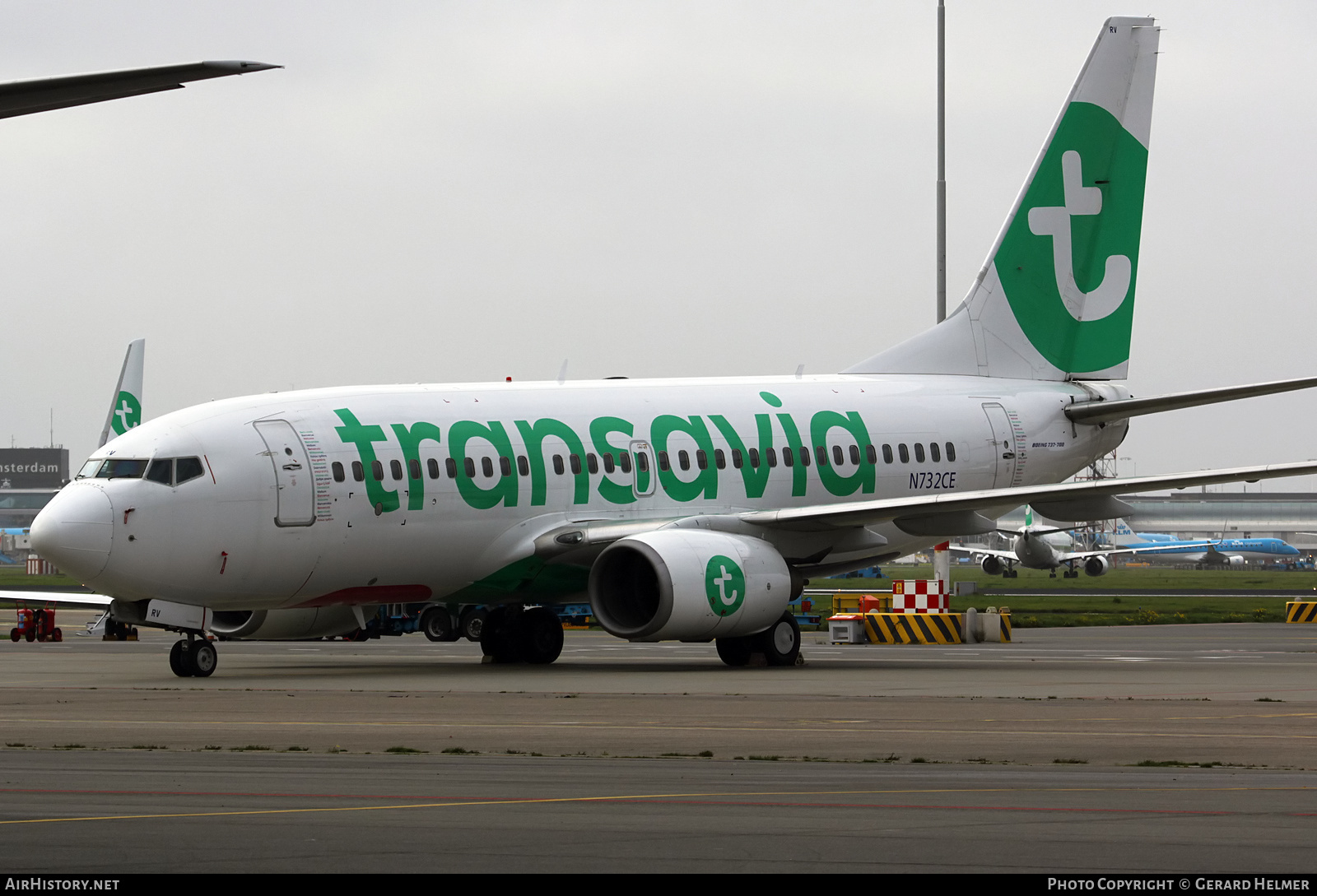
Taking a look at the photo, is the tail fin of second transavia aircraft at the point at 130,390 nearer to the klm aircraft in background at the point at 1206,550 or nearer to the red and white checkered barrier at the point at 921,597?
the red and white checkered barrier at the point at 921,597

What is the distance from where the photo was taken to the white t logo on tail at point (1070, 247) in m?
36.4

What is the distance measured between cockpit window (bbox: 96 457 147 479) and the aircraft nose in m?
0.46

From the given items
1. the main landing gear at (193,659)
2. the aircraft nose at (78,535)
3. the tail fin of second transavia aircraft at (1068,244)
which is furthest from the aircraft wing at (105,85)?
the tail fin of second transavia aircraft at (1068,244)

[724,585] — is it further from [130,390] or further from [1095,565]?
[1095,565]

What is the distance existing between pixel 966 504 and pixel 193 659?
11.4m

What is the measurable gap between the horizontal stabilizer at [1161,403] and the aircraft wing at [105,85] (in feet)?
84.3

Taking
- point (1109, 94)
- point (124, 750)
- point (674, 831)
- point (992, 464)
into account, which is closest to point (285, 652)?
point (992, 464)

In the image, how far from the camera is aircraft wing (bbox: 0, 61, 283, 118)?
7660 mm

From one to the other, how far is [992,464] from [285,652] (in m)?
13.6

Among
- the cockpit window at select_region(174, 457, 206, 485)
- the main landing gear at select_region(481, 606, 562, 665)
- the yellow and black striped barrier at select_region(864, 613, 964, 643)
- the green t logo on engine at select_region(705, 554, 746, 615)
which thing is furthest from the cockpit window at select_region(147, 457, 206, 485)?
the yellow and black striped barrier at select_region(864, 613, 964, 643)

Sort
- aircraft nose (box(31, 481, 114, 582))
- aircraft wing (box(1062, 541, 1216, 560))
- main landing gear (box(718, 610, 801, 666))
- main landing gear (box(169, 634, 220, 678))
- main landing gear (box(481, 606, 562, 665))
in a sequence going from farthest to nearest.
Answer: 1. aircraft wing (box(1062, 541, 1216, 560))
2. main landing gear (box(481, 606, 562, 665))
3. main landing gear (box(718, 610, 801, 666))
4. main landing gear (box(169, 634, 220, 678))
5. aircraft nose (box(31, 481, 114, 582))

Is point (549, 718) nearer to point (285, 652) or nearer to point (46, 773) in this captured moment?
point (46, 773)

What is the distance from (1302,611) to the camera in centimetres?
4950

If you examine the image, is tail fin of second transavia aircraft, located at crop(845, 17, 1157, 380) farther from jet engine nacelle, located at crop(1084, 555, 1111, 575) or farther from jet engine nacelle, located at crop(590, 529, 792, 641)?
jet engine nacelle, located at crop(1084, 555, 1111, 575)
